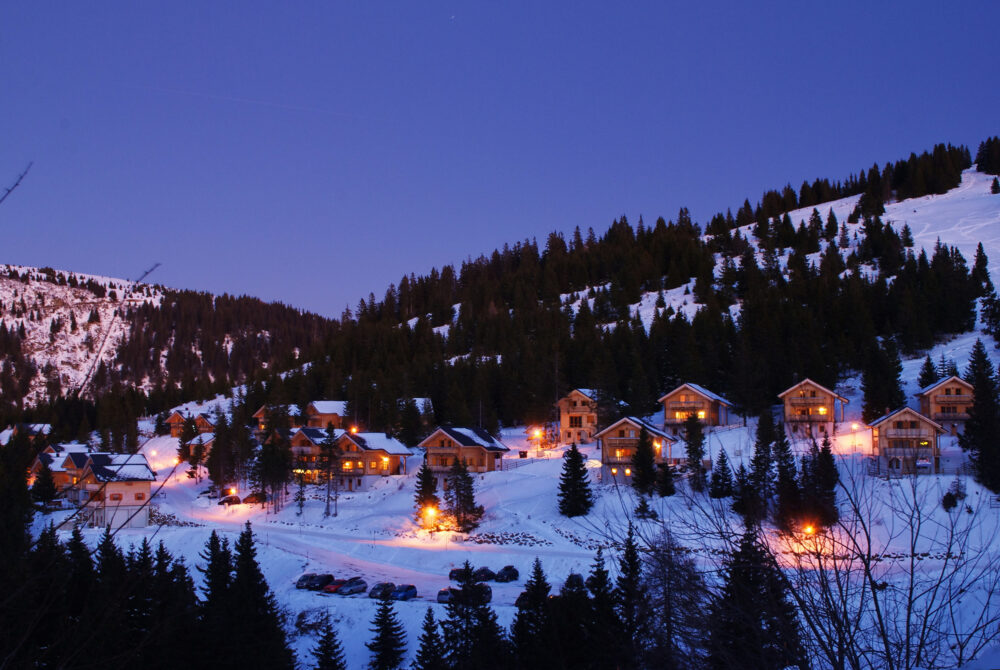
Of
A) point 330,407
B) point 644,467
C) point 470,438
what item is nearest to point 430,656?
point 644,467

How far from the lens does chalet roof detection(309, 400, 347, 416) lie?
71000 millimetres

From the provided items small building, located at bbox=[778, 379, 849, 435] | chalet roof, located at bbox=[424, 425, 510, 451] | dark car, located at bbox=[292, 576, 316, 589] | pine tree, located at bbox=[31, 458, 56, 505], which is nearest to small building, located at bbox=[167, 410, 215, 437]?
pine tree, located at bbox=[31, 458, 56, 505]

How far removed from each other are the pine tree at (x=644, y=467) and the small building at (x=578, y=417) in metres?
17.3

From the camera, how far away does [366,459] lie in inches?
2184

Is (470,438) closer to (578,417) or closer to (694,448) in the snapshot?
(578,417)

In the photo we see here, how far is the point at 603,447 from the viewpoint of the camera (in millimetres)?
47531

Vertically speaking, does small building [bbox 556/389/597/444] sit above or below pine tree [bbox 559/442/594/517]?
above

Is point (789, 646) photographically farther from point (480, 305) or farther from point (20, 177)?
point (480, 305)

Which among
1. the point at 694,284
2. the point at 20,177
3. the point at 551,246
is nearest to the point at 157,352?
the point at 551,246

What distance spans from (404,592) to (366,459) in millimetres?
27659

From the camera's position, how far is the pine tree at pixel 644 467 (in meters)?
39.0

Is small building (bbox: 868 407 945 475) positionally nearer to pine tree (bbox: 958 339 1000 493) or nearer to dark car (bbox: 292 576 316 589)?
pine tree (bbox: 958 339 1000 493)

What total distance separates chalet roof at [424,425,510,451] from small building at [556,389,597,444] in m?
7.67

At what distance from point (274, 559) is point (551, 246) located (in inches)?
4369
